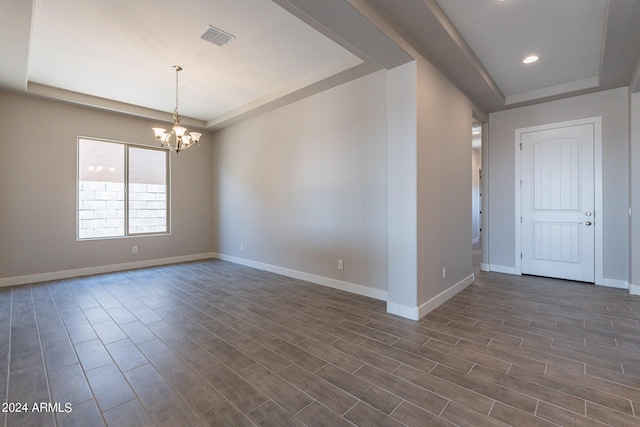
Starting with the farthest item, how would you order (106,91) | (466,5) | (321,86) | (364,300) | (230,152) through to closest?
1. (230,152)
2. (106,91)
3. (321,86)
4. (364,300)
5. (466,5)

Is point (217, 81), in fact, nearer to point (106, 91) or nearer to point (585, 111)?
point (106, 91)

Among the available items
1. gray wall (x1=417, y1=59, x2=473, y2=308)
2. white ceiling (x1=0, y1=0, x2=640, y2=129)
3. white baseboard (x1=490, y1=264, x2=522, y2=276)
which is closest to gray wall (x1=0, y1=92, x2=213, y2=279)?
white ceiling (x1=0, y1=0, x2=640, y2=129)

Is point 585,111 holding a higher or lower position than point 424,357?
higher

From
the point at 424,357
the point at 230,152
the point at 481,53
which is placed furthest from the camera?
the point at 230,152

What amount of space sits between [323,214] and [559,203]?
372 cm

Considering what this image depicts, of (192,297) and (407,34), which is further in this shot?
(192,297)

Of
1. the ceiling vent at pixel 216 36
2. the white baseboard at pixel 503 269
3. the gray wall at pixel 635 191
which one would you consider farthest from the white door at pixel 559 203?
the ceiling vent at pixel 216 36

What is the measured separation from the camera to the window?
5086 millimetres

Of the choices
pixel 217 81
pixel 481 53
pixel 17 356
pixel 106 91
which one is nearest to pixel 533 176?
pixel 481 53

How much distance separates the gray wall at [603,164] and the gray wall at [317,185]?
2763mm

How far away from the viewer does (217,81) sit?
13.8ft

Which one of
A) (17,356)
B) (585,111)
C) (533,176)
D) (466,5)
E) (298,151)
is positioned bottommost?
(17,356)

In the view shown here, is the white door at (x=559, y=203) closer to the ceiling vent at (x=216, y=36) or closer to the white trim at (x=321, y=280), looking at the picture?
the white trim at (x=321, y=280)

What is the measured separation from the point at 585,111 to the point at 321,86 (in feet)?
12.9
